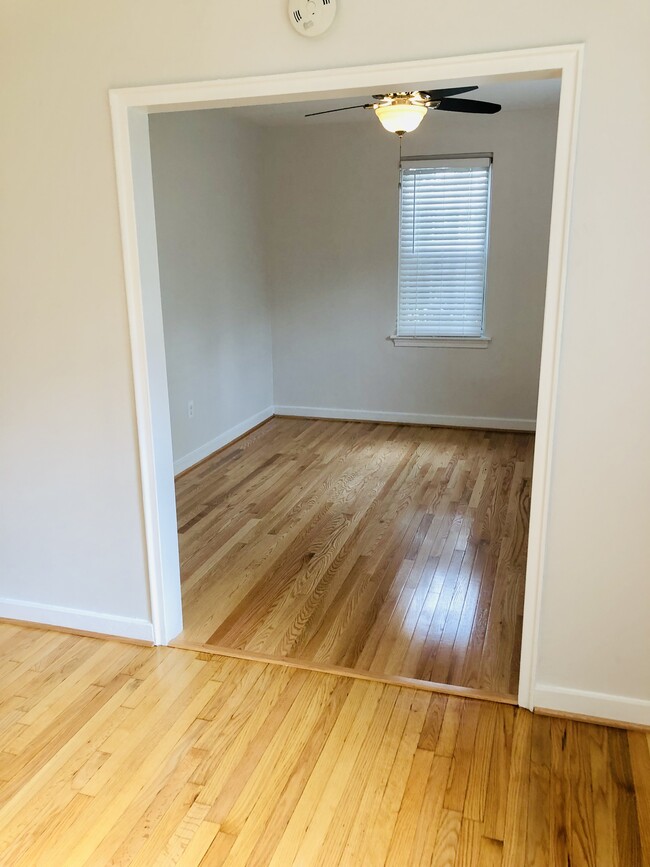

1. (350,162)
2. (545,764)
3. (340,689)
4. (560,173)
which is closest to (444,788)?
(545,764)

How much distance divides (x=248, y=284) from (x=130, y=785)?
443 cm

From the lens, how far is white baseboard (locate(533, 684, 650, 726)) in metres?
2.21

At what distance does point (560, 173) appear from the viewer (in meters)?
1.91

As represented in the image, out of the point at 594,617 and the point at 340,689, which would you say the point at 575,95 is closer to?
the point at 594,617

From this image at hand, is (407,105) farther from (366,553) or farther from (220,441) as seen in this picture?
(220,441)

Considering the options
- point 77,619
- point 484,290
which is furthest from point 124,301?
point 484,290

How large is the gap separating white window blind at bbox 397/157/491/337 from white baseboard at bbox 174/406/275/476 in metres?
1.46

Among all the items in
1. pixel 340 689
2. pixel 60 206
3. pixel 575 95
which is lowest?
pixel 340 689

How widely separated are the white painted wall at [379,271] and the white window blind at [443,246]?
9 cm

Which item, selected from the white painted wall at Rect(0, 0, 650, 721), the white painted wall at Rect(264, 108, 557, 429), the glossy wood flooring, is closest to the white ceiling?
the white painted wall at Rect(264, 108, 557, 429)

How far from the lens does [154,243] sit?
2.45 m

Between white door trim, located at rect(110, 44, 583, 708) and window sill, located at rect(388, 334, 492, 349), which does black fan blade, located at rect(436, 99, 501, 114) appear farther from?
window sill, located at rect(388, 334, 492, 349)

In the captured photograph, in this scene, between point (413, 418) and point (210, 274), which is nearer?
point (210, 274)

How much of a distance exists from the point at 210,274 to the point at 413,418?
7.28ft
